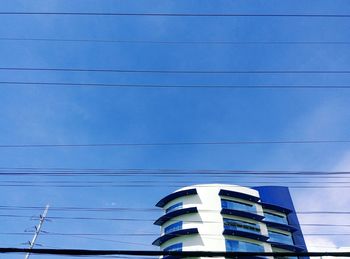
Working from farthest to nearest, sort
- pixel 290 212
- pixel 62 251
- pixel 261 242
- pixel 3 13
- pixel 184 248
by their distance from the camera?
1. pixel 290 212
2. pixel 261 242
3. pixel 184 248
4. pixel 3 13
5. pixel 62 251

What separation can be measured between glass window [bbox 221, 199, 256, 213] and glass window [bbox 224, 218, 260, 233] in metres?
2.12

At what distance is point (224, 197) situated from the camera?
160 feet

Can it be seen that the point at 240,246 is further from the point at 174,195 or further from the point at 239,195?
the point at 174,195

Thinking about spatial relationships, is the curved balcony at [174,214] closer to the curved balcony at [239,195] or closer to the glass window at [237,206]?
the glass window at [237,206]

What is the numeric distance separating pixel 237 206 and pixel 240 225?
10.9ft

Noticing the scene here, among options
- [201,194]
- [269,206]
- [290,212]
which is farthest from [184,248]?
[290,212]

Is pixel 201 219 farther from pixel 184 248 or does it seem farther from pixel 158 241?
pixel 158 241

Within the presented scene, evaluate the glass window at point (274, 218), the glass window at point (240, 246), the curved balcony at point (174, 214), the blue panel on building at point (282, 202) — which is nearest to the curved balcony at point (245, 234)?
the glass window at point (240, 246)

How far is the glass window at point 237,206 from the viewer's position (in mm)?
47228

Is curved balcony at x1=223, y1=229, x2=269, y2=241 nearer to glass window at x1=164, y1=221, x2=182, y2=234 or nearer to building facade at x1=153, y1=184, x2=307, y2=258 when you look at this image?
building facade at x1=153, y1=184, x2=307, y2=258

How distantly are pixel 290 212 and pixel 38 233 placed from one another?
44446 mm

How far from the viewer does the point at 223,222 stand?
45062mm

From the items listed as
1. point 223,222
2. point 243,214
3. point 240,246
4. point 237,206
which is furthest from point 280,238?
point 223,222

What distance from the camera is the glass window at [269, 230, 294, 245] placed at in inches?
1894
